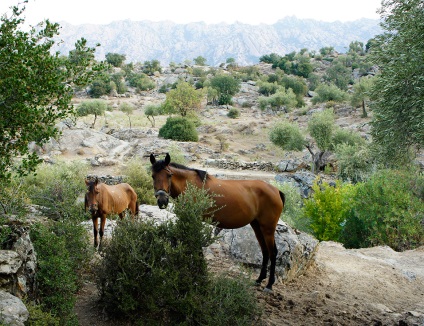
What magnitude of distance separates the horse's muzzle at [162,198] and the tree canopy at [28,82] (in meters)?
1.86

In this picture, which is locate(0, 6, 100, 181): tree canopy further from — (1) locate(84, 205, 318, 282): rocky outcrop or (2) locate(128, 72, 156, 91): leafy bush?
(2) locate(128, 72, 156, 91): leafy bush

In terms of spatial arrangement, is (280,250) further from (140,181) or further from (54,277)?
(140,181)

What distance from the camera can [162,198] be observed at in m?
6.37

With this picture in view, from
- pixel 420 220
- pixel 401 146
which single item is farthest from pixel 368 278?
pixel 420 220

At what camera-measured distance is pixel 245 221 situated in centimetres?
735

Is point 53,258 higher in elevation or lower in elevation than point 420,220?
higher

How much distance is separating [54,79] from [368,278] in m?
9.02

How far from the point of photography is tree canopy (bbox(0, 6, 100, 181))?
5121 mm

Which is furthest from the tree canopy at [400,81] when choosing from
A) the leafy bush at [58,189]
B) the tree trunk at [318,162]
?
the tree trunk at [318,162]

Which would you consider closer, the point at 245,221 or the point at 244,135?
the point at 245,221

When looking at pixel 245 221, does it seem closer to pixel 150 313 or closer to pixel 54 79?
pixel 150 313

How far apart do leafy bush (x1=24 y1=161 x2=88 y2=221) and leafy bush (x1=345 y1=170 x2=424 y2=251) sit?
12.1 meters

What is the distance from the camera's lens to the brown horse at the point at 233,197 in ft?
21.7

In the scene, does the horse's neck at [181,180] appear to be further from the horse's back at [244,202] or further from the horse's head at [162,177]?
the horse's back at [244,202]
